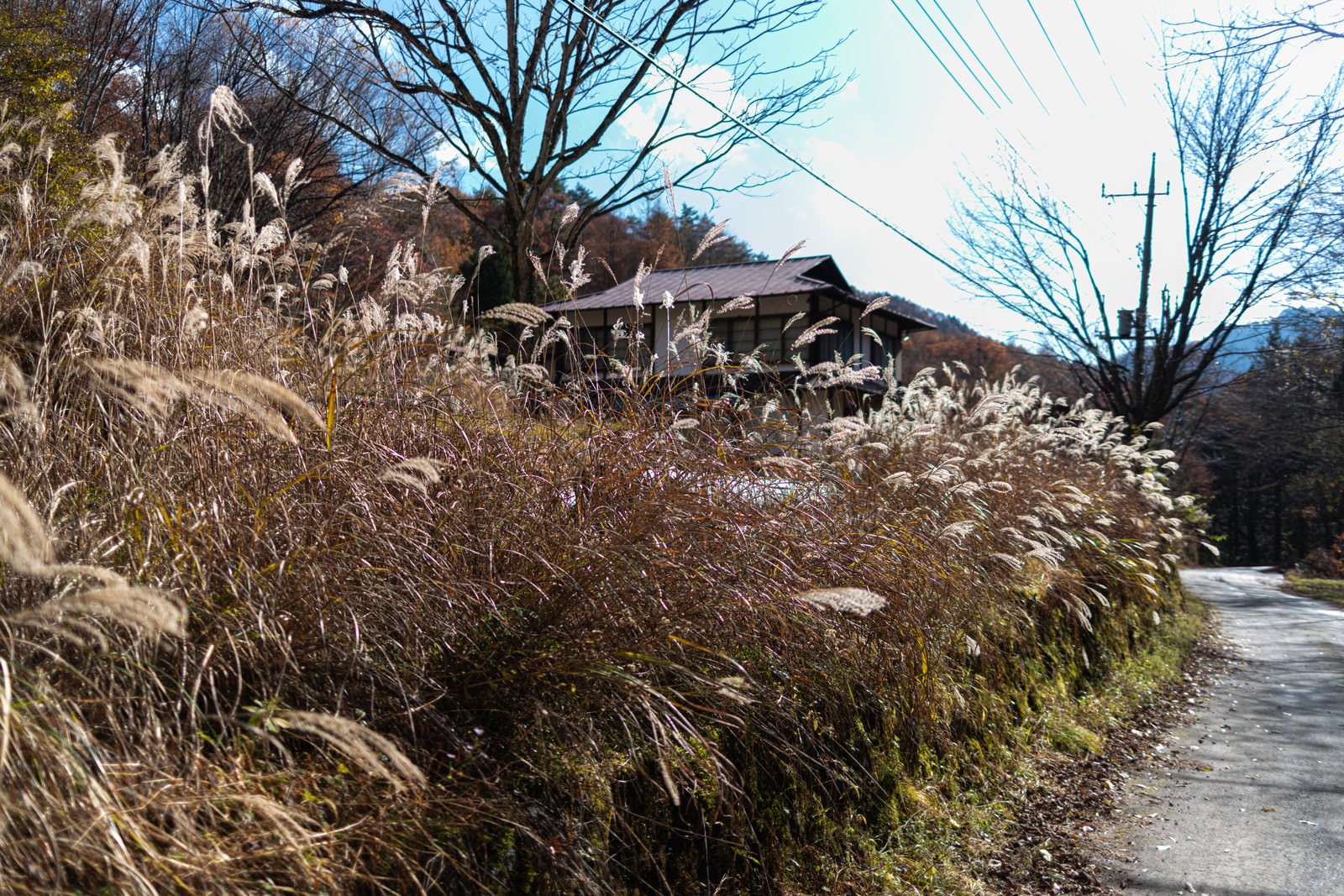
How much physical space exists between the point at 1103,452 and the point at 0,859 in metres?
12.9

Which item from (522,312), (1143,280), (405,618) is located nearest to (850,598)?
(405,618)

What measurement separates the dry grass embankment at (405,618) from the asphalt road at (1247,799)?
815mm

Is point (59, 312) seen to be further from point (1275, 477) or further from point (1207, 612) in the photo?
point (1275, 477)

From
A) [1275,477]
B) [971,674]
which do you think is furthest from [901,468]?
[1275,477]

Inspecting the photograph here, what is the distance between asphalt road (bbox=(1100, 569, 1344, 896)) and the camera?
4.03 meters

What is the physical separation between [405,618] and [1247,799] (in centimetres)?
489

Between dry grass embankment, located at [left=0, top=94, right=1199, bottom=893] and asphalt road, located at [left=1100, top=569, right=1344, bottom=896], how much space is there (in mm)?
815

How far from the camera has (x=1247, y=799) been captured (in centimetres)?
518

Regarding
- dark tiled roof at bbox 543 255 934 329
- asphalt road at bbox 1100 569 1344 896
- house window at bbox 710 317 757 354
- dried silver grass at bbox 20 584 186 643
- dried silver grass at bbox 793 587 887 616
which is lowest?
asphalt road at bbox 1100 569 1344 896

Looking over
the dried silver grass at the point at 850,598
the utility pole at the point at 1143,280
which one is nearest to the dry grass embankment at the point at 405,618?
the dried silver grass at the point at 850,598

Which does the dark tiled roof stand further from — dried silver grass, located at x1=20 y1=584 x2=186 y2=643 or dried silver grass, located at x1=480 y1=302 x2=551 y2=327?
dried silver grass, located at x1=20 y1=584 x2=186 y2=643

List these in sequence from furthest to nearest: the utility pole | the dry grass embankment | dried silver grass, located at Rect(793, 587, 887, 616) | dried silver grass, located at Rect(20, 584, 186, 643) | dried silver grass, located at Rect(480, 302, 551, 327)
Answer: the utility pole → dried silver grass, located at Rect(480, 302, 551, 327) → dried silver grass, located at Rect(793, 587, 887, 616) → the dry grass embankment → dried silver grass, located at Rect(20, 584, 186, 643)

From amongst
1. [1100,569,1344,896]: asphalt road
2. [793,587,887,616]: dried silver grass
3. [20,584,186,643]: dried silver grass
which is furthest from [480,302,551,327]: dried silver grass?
[1100,569,1344,896]: asphalt road

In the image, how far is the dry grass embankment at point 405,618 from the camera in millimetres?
1978
